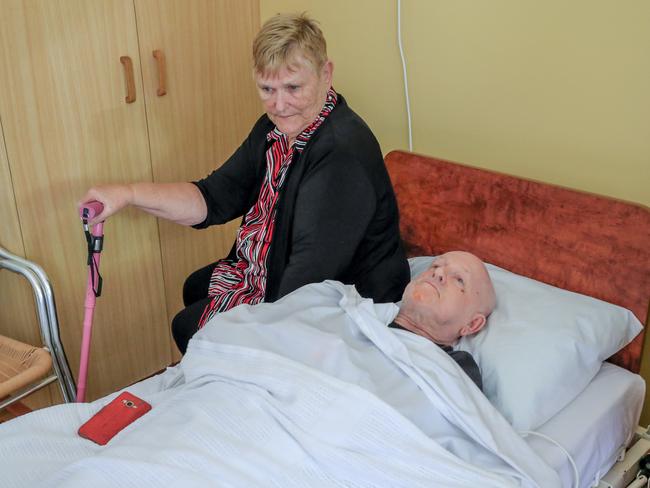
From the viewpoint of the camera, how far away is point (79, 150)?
7.51 feet

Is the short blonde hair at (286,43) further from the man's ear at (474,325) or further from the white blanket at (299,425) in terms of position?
the man's ear at (474,325)

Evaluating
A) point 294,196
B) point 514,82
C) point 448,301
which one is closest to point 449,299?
point 448,301

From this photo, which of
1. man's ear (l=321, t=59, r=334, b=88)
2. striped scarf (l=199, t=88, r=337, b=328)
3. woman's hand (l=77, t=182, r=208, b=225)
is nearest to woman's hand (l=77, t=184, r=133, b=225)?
woman's hand (l=77, t=182, r=208, b=225)

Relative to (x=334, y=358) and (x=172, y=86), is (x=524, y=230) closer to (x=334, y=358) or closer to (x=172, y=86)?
(x=334, y=358)

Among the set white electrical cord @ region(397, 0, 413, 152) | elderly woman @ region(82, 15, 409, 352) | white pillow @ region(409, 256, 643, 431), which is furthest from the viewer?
white electrical cord @ region(397, 0, 413, 152)

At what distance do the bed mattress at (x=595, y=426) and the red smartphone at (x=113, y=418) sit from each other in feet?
2.94

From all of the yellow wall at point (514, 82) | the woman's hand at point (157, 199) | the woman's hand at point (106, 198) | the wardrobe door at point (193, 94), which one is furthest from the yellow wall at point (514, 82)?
the woman's hand at point (106, 198)

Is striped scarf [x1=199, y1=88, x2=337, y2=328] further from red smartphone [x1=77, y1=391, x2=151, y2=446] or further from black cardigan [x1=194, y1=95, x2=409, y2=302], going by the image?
red smartphone [x1=77, y1=391, x2=151, y2=446]

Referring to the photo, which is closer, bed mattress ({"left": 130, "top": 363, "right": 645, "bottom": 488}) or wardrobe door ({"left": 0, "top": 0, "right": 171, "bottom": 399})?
bed mattress ({"left": 130, "top": 363, "right": 645, "bottom": 488})

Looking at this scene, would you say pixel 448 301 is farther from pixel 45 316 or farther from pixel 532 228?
pixel 45 316

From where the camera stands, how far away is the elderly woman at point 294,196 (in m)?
1.92

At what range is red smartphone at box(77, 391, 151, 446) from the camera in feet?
5.26

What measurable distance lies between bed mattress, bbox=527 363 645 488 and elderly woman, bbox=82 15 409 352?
579 mm

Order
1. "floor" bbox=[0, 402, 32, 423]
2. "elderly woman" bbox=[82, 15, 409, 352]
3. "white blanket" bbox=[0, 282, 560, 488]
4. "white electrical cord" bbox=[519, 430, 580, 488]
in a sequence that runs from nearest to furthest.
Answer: "white blanket" bbox=[0, 282, 560, 488] < "white electrical cord" bbox=[519, 430, 580, 488] < "elderly woman" bbox=[82, 15, 409, 352] < "floor" bbox=[0, 402, 32, 423]
